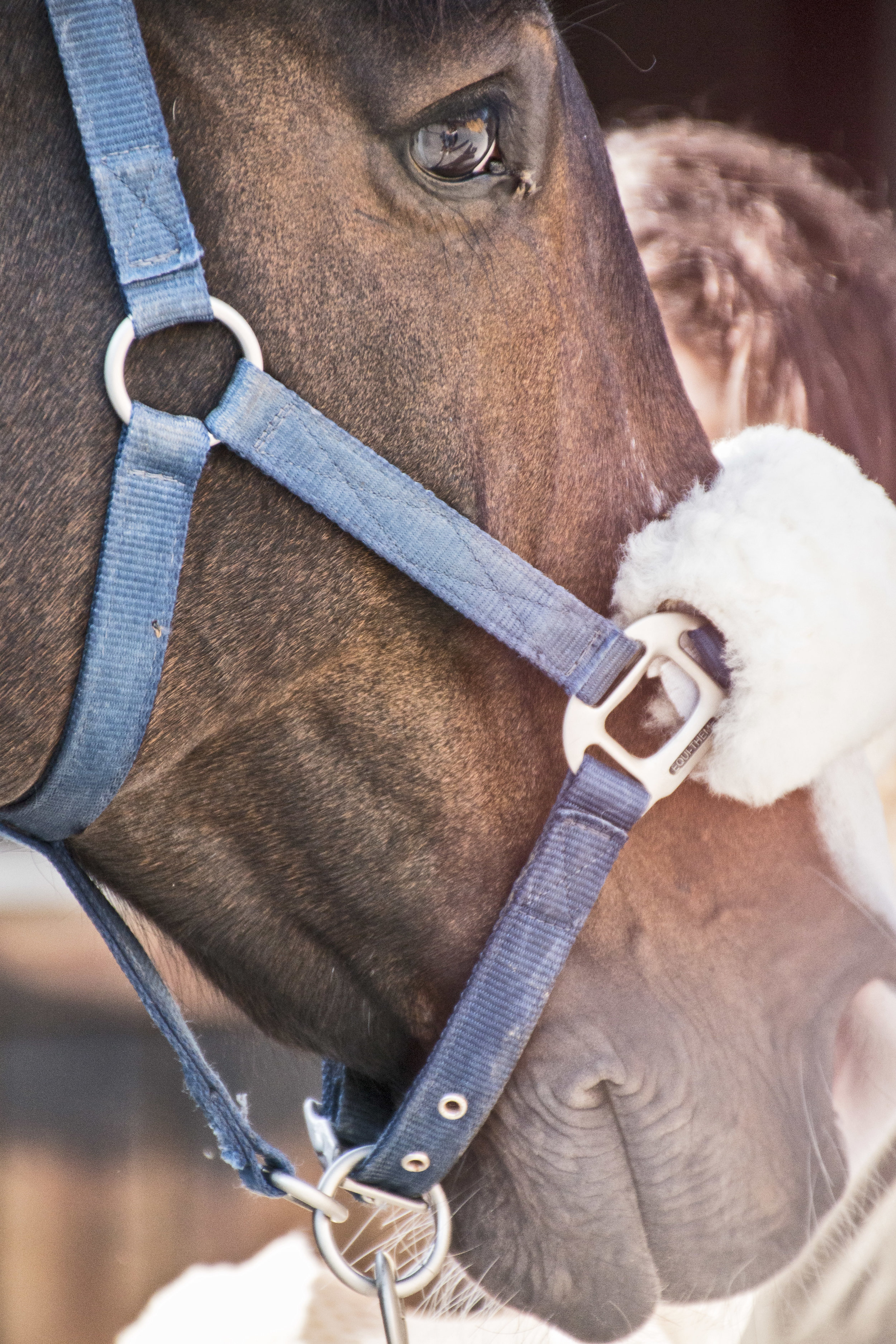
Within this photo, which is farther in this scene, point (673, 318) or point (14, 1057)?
point (14, 1057)

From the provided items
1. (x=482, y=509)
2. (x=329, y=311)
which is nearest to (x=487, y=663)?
(x=482, y=509)

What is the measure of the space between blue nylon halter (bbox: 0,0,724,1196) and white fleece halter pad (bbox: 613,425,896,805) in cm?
3

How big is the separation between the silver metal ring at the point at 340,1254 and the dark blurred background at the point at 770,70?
44.0 inches

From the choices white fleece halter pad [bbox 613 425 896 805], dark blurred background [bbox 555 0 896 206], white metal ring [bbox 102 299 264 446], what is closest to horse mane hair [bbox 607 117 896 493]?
dark blurred background [bbox 555 0 896 206]

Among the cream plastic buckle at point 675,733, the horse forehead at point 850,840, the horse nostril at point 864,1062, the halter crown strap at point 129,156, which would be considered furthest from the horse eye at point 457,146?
the horse nostril at point 864,1062

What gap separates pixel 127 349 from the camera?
490 mm

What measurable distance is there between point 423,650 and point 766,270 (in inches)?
38.8

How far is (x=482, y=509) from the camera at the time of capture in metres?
0.57

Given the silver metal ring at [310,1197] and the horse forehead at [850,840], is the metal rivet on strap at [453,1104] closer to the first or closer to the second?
the silver metal ring at [310,1197]

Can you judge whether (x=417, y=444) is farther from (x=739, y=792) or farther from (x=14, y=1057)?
(x=14, y=1057)

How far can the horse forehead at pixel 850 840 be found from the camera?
641 millimetres

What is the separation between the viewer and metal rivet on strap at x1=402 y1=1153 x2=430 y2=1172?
23.9 inches

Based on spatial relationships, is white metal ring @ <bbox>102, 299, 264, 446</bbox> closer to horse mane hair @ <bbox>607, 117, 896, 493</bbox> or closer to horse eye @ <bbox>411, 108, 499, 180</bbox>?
horse eye @ <bbox>411, 108, 499, 180</bbox>

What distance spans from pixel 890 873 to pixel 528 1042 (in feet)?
0.79
